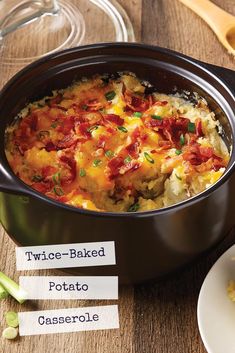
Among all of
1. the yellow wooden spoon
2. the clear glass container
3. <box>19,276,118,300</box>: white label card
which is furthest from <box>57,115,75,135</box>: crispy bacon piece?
the yellow wooden spoon

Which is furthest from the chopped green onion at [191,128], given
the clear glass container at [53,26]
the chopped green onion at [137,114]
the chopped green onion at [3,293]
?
the clear glass container at [53,26]

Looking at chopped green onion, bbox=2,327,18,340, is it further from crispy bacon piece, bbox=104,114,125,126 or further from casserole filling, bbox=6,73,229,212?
crispy bacon piece, bbox=104,114,125,126

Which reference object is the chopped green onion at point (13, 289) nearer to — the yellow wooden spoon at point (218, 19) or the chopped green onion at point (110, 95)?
the chopped green onion at point (110, 95)

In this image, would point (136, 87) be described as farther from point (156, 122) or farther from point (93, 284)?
point (93, 284)

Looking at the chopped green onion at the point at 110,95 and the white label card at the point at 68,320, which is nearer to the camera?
the white label card at the point at 68,320

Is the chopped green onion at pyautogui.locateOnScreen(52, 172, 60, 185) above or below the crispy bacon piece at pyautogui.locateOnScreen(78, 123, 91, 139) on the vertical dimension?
below

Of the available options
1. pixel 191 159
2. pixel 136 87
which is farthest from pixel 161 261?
pixel 136 87

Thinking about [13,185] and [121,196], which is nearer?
[13,185]
